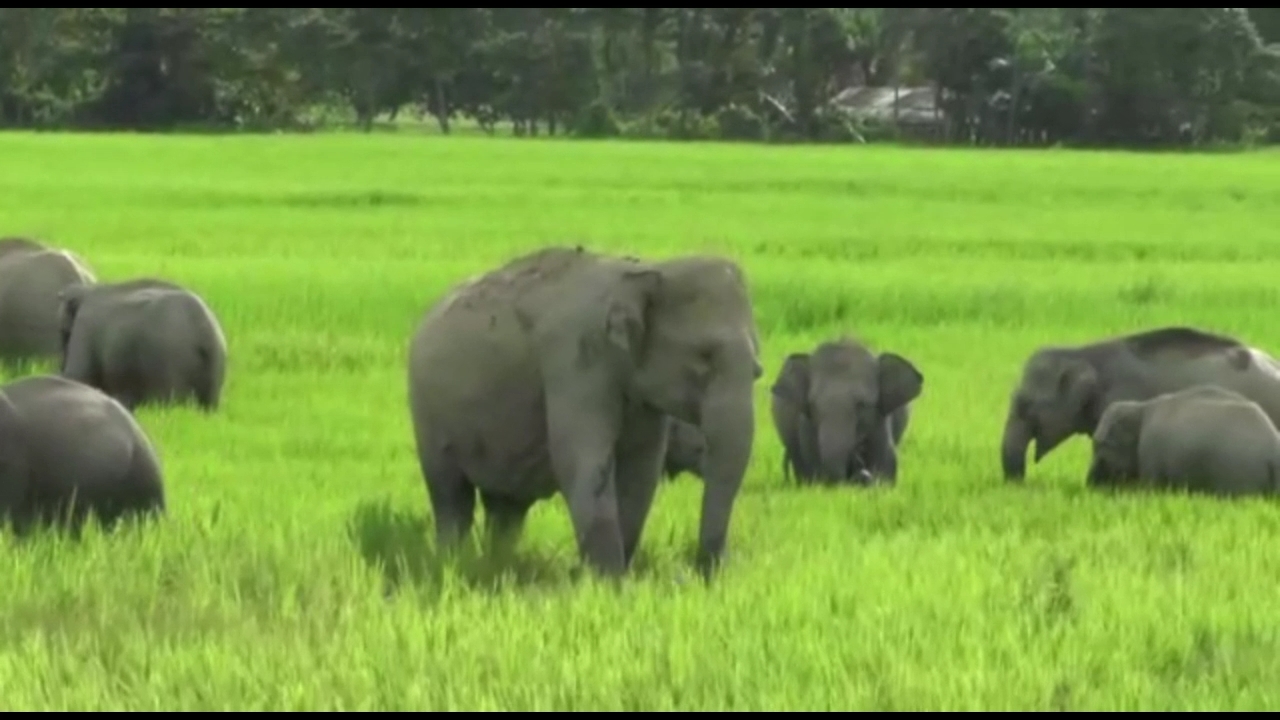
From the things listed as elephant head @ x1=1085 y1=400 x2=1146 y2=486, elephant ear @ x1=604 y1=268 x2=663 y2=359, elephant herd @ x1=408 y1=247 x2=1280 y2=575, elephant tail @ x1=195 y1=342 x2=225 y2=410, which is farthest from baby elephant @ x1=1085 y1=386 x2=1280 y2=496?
elephant tail @ x1=195 y1=342 x2=225 y2=410

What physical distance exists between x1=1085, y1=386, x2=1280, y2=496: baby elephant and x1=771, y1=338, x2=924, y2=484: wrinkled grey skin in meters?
0.96

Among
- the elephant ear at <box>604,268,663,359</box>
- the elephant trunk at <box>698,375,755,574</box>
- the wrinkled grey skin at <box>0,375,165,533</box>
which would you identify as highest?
the elephant ear at <box>604,268,663,359</box>

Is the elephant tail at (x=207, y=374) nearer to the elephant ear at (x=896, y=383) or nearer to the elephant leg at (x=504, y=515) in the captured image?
the elephant ear at (x=896, y=383)

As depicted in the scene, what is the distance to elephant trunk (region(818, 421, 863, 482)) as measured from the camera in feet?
32.5

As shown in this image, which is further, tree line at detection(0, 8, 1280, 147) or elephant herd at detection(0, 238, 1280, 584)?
tree line at detection(0, 8, 1280, 147)

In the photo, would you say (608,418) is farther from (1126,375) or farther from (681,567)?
(1126,375)

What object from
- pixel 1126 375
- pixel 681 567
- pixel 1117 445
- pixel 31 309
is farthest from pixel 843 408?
pixel 31 309

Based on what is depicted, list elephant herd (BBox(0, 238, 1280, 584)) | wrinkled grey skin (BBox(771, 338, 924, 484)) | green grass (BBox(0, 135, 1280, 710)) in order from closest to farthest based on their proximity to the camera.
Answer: green grass (BBox(0, 135, 1280, 710)) < elephant herd (BBox(0, 238, 1280, 584)) < wrinkled grey skin (BBox(771, 338, 924, 484))

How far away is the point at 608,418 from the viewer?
7.27 meters

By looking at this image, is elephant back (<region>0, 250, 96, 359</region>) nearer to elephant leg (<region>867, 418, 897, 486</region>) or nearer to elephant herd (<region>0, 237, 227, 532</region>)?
elephant herd (<region>0, 237, 227, 532</region>)

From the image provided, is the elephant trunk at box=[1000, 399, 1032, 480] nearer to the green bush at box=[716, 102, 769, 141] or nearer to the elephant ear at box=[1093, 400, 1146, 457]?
the elephant ear at box=[1093, 400, 1146, 457]

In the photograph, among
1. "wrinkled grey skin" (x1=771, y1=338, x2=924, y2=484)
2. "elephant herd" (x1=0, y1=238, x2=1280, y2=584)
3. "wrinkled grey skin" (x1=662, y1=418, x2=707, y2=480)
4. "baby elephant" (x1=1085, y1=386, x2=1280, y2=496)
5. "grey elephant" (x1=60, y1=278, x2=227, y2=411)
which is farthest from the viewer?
"grey elephant" (x1=60, y1=278, x2=227, y2=411)

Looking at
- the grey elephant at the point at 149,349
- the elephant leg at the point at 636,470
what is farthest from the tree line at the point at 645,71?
the elephant leg at the point at 636,470

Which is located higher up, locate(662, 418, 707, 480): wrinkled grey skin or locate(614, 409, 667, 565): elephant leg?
locate(614, 409, 667, 565): elephant leg
